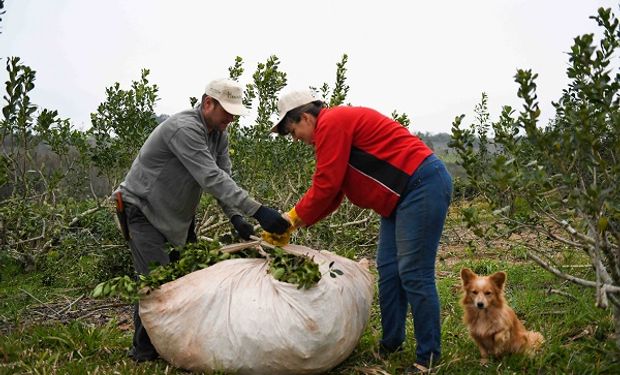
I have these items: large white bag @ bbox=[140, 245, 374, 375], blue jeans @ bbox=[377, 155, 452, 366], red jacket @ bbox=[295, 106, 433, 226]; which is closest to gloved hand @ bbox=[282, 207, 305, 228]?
red jacket @ bbox=[295, 106, 433, 226]

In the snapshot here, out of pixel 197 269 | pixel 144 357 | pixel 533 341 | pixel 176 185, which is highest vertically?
pixel 176 185

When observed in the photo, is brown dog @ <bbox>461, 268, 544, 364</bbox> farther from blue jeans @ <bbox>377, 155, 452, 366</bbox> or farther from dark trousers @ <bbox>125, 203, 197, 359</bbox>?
dark trousers @ <bbox>125, 203, 197, 359</bbox>

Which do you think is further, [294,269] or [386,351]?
[386,351]

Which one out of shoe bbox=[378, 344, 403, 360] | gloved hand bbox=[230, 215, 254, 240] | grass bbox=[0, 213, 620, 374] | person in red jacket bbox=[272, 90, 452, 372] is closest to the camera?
person in red jacket bbox=[272, 90, 452, 372]

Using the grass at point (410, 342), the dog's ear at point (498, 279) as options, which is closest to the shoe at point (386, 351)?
the grass at point (410, 342)

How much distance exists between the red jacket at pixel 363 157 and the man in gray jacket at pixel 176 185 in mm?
464

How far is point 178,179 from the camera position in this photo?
3900mm

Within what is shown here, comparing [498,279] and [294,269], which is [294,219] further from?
[498,279]

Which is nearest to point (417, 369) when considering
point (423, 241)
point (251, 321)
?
point (423, 241)

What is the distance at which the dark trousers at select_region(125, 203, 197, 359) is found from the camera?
3893 millimetres

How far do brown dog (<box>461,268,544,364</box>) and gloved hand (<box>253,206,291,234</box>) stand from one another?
49.0 inches

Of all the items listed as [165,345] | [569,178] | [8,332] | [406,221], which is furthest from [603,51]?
[8,332]

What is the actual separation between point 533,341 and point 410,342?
85 cm

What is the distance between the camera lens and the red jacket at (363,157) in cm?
352
